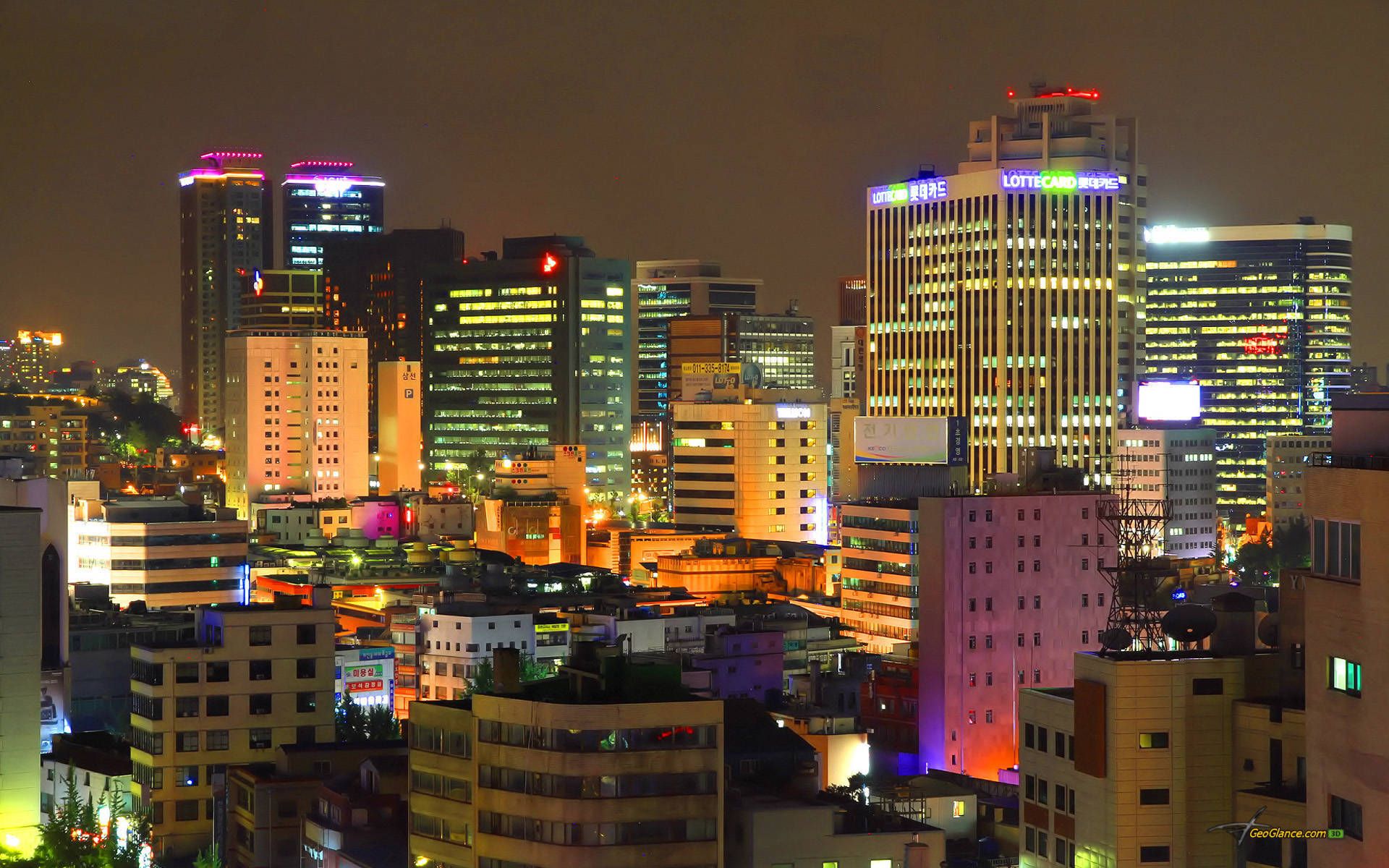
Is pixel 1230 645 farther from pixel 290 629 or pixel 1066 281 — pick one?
pixel 1066 281

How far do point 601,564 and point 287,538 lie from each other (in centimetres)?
2194

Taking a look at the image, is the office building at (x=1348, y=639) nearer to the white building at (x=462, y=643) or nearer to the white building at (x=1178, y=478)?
the white building at (x=462, y=643)

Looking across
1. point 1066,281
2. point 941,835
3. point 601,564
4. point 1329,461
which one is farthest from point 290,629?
point 1066,281

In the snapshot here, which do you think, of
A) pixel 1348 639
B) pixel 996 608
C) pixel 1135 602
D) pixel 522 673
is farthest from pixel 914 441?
pixel 1348 639

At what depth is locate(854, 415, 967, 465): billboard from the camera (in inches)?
5143

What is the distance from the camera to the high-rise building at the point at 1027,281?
169 m

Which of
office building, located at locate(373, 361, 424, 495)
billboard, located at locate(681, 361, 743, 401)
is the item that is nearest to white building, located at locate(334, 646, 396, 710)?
billboard, located at locate(681, 361, 743, 401)

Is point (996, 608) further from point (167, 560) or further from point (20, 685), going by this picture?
point (20, 685)

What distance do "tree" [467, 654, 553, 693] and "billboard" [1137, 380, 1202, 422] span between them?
92.4 meters

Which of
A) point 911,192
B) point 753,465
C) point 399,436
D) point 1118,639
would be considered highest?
point 911,192

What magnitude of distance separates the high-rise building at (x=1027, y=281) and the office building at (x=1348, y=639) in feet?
423

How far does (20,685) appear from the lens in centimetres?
5616

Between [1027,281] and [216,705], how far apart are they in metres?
116

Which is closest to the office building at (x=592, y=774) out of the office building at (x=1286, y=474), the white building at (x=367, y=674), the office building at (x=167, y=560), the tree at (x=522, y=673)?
the tree at (x=522, y=673)
